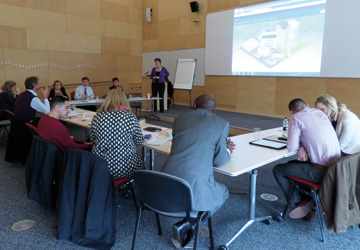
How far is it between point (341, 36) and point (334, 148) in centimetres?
457

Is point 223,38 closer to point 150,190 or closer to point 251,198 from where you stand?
point 251,198

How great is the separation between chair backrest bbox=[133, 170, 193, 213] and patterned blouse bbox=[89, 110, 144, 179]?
2.02ft

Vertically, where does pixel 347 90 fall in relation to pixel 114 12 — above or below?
below

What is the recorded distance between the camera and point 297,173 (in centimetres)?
255

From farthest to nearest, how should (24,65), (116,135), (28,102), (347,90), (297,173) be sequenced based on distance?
(24,65) < (347,90) < (28,102) < (297,173) < (116,135)

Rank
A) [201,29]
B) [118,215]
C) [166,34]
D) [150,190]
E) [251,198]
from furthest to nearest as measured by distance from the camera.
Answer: [166,34], [201,29], [118,215], [251,198], [150,190]

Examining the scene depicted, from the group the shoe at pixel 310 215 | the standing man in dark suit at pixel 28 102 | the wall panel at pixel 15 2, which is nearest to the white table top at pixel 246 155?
the shoe at pixel 310 215

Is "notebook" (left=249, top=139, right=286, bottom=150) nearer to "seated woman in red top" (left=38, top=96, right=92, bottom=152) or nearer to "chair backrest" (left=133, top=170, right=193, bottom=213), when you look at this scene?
"chair backrest" (left=133, top=170, right=193, bottom=213)

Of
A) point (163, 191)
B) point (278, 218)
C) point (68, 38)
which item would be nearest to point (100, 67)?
point (68, 38)

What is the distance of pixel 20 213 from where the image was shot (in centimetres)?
280

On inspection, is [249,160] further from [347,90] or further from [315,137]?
[347,90]

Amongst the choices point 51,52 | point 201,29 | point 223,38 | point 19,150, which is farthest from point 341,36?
point 51,52

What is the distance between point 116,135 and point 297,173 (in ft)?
5.51

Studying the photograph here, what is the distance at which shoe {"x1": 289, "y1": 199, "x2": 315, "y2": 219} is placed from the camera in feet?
8.66
